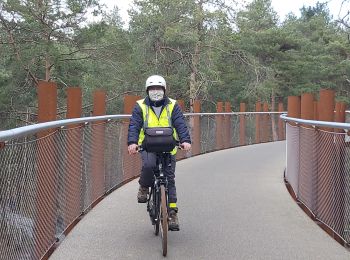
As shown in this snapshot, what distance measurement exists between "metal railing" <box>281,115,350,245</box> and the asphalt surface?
0.59ft

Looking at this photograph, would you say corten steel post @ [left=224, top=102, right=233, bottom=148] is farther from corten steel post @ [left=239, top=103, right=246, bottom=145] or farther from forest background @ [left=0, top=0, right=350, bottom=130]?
forest background @ [left=0, top=0, right=350, bottom=130]

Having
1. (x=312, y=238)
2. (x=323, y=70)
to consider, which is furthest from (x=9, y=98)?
(x=323, y=70)

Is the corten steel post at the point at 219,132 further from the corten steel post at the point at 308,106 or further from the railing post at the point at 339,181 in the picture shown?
the railing post at the point at 339,181

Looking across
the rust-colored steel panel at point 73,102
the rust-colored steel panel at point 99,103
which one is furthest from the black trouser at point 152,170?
the rust-colored steel panel at point 99,103

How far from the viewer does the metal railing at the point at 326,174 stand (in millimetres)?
6344

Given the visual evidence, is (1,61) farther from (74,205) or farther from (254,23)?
(254,23)

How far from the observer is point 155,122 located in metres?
6.21

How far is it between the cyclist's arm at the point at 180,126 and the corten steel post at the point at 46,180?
4.15ft

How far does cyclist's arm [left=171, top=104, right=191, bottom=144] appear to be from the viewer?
6.15m

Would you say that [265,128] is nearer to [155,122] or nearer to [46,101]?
[155,122]

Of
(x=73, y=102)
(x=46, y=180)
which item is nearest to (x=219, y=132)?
(x=73, y=102)

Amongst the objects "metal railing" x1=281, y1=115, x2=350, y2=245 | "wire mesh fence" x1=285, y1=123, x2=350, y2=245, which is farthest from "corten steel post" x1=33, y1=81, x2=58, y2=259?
"wire mesh fence" x1=285, y1=123, x2=350, y2=245

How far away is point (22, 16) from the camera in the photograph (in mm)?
28281

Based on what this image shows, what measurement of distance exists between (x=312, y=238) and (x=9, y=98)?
23046mm
